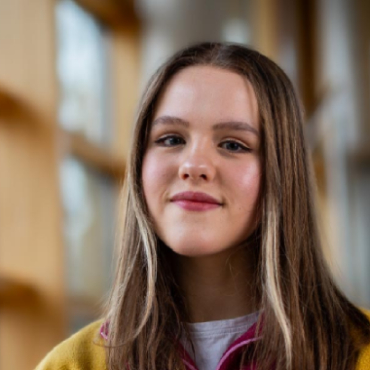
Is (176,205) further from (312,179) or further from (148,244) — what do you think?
(312,179)

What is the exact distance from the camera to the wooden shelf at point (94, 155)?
107 inches

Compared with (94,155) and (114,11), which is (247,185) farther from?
(114,11)

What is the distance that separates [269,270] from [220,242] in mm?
95

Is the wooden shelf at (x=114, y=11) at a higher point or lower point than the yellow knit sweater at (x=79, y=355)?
higher

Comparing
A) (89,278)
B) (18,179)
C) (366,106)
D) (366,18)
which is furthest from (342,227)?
(18,179)

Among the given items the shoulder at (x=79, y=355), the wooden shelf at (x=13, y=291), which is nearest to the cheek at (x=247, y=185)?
the shoulder at (x=79, y=355)

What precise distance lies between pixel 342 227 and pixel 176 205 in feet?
12.9

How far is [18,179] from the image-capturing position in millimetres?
2164

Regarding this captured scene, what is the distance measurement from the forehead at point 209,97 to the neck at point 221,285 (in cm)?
24

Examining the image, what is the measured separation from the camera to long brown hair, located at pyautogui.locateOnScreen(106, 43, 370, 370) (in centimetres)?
135

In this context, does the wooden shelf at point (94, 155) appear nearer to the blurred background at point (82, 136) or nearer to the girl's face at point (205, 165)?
the blurred background at point (82, 136)

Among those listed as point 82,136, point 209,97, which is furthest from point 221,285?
point 82,136

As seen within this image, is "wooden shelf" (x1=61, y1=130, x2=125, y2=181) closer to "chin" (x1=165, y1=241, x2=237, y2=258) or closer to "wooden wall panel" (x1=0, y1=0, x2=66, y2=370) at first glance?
"wooden wall panel" (x1=0, y1=0, x2=66, y2=370)

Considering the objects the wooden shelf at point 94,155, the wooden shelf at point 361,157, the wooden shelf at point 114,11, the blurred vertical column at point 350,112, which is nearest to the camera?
the wooden shelf at point 94,155
